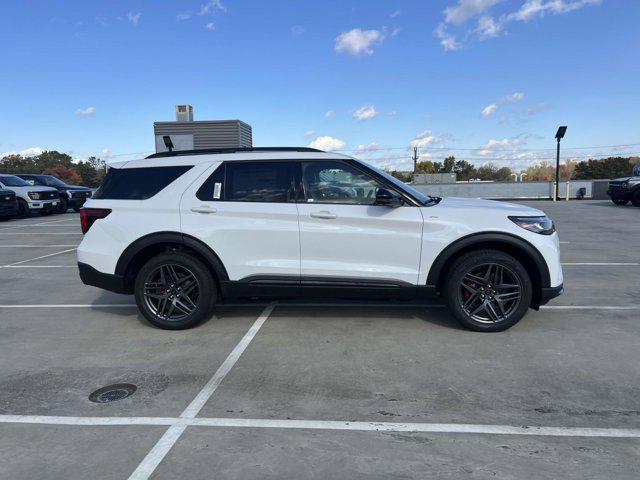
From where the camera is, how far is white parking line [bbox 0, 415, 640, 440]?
2934mm

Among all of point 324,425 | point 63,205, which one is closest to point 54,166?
point 63,205

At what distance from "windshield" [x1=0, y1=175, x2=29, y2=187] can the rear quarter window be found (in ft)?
59.9

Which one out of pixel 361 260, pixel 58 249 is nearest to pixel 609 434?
pixel 361 260

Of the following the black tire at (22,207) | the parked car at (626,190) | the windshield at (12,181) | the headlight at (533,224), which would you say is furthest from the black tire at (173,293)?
the parked car at (626,190)

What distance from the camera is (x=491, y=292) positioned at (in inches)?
184

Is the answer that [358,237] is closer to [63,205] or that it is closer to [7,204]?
[7,204]

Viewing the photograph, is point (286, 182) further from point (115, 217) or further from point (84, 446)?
point (84, 446)

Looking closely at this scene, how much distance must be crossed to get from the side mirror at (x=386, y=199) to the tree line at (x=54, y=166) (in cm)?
6872

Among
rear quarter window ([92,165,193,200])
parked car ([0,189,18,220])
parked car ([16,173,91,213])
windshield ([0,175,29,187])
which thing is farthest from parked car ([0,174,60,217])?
rear quarter window ([92,165,193,200])

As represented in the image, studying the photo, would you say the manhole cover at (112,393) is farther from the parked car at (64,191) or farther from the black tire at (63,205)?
the parked car at (64,191)

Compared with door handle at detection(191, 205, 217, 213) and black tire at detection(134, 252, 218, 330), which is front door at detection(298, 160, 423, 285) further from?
black tire at detection(134, 252, 218, 330)

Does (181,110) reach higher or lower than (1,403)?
higher

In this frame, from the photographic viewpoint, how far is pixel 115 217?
4.95 metres

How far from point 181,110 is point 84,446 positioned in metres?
22.5
